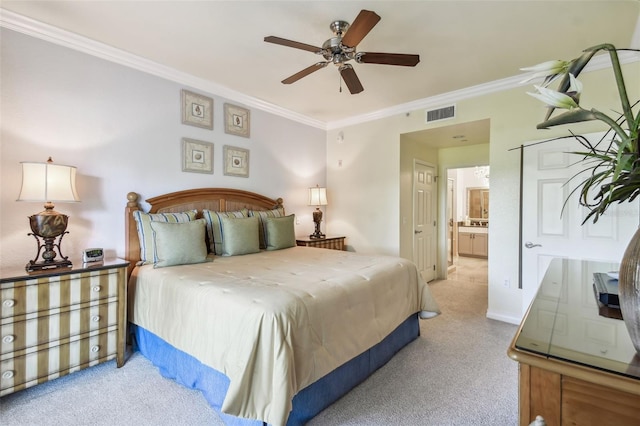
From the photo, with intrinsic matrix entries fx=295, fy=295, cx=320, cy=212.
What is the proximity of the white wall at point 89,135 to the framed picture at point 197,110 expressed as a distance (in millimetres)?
64

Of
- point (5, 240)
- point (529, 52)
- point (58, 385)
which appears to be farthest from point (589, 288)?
point (5, 240)

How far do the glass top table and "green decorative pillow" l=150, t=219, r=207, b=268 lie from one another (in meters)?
2.50

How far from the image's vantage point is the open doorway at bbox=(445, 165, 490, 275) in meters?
7.15

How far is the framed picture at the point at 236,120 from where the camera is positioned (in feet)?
12.2

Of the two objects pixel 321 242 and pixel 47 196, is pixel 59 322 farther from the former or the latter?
pixel 321 242

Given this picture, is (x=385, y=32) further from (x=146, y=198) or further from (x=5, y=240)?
(x=5, y=240)

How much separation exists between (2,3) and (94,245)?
6.37 ft

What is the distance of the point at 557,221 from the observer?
10.0 feet

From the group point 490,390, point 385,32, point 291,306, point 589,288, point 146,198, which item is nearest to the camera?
point 589,288

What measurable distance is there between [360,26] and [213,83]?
224 centimetres

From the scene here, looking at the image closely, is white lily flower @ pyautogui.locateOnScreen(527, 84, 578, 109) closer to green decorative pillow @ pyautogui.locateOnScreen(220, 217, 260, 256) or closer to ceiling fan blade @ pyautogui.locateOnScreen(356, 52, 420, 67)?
ceiling fan blade @ pyautogui.locateOnScreen(356, 52, 420, 67)

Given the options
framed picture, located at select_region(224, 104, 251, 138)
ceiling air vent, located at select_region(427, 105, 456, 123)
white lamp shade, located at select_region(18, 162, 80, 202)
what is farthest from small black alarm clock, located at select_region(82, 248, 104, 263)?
ceiling air vent, located at select_region(427, 105, 456, 123)

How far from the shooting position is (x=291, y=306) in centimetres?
163

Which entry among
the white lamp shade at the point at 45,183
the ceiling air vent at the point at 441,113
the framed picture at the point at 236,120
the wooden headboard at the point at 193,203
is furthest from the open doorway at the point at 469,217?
the white lamp shade at the point at 45,183
